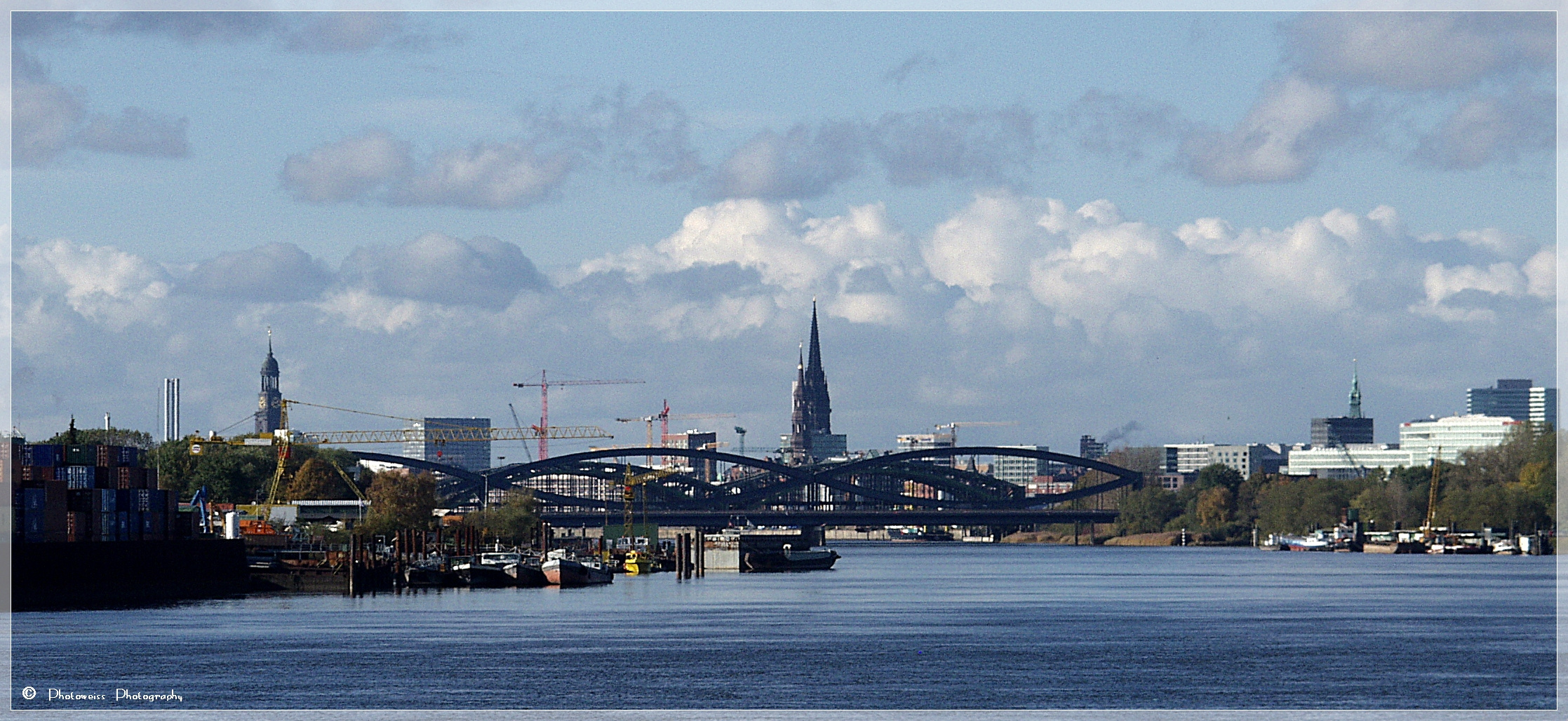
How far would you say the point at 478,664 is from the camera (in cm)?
6269

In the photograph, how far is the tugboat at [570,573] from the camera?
419 feet

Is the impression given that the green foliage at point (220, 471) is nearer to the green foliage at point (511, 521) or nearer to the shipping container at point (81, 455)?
the green foliage at point (511, 521)

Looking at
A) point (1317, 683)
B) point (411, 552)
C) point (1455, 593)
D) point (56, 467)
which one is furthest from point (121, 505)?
point (1317, 683)

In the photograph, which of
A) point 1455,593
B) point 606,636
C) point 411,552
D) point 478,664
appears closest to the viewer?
point 478,664

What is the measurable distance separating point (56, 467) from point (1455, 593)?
249 feet

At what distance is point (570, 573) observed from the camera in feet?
422

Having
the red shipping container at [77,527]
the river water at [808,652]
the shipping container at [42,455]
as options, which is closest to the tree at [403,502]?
the red shipping container at [77,527]

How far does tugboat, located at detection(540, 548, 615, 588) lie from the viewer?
128 metres

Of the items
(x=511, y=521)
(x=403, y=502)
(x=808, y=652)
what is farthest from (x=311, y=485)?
(x=808, y=652)

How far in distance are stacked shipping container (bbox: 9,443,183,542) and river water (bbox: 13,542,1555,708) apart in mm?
13300

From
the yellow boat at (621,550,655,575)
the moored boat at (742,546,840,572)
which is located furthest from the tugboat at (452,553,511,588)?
the moored boat at (742,546,840,572)

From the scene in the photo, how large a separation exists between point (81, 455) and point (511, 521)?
71531 mm

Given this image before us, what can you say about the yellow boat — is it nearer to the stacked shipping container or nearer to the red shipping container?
the stacked shipping container

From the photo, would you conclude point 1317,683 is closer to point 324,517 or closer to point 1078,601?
point 1078,601
